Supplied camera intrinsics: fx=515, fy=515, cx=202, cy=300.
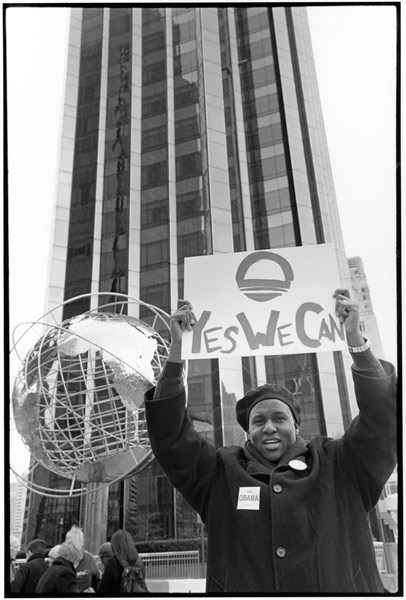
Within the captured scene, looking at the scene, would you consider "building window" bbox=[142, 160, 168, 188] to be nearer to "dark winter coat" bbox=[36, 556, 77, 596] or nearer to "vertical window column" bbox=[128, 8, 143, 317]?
"vertical window column" bbox=[128, 8, 143, 317]

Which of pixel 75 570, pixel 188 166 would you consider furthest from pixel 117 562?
pixel 188 166

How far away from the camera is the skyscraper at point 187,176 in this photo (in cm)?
1464

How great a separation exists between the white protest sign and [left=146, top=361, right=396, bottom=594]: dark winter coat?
0.21 m

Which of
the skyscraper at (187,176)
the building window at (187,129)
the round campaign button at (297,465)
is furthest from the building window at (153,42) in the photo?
the round campaign button at (297,465)

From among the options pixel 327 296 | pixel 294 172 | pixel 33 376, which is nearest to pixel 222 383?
pixel 294 172

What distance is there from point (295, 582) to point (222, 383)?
12890 mm

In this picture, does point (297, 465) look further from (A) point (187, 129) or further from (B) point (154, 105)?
(B) point (154, 105)

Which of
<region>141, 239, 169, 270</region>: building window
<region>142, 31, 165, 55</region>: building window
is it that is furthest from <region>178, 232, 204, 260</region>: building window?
<region>142, 31, 165, 55</region>: building window

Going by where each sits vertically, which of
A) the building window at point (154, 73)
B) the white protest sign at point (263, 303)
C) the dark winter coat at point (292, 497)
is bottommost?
the dark winter coat at point (292, 497)

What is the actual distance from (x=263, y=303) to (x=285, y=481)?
618 mm

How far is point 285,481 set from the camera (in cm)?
158

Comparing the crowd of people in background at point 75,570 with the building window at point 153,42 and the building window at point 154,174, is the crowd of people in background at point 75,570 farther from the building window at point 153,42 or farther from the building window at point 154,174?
the building window at point 153,42

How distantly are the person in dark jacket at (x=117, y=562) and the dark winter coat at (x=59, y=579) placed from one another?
55 centimetres

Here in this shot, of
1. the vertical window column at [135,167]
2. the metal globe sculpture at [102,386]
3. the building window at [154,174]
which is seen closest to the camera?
the metal globe sculpture at [102,386]
